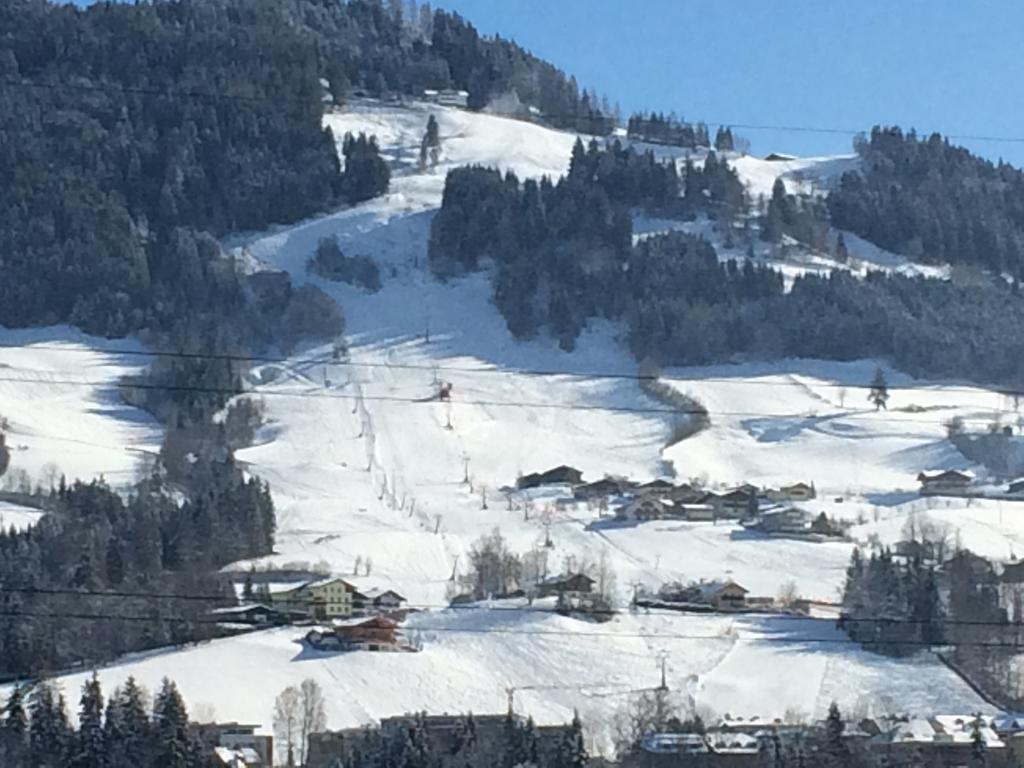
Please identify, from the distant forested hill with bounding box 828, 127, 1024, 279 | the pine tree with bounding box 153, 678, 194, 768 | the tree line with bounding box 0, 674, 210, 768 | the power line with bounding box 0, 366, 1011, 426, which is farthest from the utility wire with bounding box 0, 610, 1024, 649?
the distant forested hill with bounding box 828, 127, 1024, 279

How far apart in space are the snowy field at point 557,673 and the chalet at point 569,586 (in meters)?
1.41

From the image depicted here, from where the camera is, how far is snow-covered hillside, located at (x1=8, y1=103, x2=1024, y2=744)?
102ft

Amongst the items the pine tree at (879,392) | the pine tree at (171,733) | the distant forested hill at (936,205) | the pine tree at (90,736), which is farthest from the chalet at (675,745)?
the distant forested hill at (936,205)

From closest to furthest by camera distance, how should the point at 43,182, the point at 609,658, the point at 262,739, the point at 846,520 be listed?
the point at 262,739, the point at 609,658, the point at 846,520, the point at 43,182

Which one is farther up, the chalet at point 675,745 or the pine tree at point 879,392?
the pine tree at point 879,392

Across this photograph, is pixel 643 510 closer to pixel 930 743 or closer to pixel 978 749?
pixel 930 743

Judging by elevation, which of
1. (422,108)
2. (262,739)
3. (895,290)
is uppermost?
(422,108)

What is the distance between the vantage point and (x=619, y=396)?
66.2 meters

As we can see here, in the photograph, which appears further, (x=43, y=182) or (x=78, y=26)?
(x=78, y=26)

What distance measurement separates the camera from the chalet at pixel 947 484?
52.2m

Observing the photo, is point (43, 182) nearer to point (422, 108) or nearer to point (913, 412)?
point (422, 108)

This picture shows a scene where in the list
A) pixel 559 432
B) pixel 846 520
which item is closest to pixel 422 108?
pixel 559 432

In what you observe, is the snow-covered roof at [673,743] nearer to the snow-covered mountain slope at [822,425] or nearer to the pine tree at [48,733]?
the pine tree at [48,733]

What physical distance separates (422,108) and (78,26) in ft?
55.3
